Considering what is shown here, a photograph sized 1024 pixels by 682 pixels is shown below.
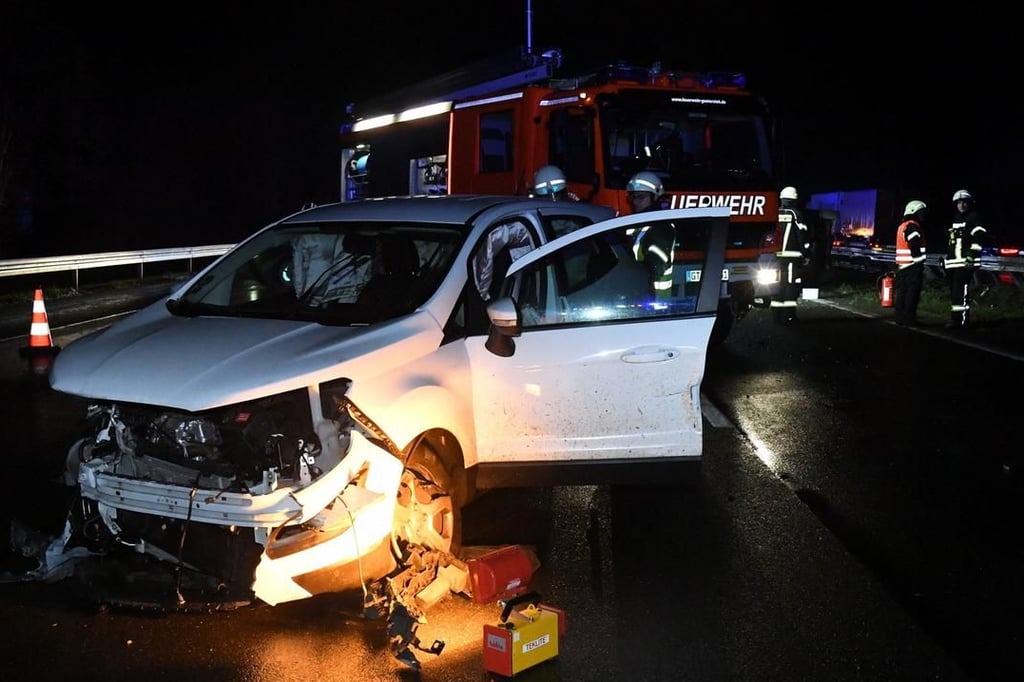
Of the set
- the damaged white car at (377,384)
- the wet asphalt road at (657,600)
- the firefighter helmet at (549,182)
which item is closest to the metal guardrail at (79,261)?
the firefighter helmet at (549,182)

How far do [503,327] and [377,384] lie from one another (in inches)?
28.8

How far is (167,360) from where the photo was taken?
4.44m

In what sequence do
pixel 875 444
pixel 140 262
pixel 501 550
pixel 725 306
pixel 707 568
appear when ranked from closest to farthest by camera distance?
pixel 501 550 < pixel 707 568 < pixel 875 444 < pixel 725 306 < pixel 140 262

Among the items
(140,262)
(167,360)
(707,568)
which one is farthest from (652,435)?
(140,262)

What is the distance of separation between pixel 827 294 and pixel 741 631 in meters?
15.8

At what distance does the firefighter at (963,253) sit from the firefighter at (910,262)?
1.42ft

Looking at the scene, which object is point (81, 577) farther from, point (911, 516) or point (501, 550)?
point (911, 516)

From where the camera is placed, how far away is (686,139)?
11422mm

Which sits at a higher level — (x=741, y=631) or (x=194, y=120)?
(x=194, y=120)

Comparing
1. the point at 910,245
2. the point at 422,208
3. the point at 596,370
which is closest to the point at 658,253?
the point at 596,370

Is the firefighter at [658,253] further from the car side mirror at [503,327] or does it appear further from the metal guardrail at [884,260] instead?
the metal guardrail at [884,260]

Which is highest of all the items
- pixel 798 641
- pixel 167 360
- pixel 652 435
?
pixel 167 360

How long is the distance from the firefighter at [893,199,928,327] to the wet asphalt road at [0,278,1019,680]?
21.6ft

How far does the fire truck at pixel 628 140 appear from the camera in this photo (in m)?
11.0
